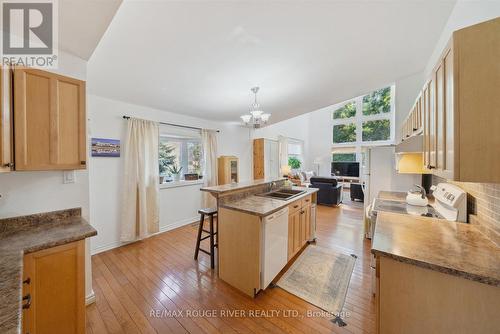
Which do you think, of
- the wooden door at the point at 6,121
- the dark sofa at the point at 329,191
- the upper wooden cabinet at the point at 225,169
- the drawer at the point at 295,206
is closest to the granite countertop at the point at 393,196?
the drawer at the point at 295,206

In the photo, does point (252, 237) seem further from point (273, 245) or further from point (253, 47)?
point (253, 47)

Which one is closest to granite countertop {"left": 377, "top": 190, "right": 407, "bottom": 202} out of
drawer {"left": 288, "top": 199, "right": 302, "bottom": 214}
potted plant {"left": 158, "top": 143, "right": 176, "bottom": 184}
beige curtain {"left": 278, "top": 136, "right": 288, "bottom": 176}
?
drawer {"left": 288, "top": 199, "right": 302, "bottom": 214}

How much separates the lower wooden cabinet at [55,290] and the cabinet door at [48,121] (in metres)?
0.66

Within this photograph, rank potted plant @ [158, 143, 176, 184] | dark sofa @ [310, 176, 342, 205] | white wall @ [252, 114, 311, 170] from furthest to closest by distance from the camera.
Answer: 1. white wall @ [252, 114, 311, 170]
2. dark sofa @ [310, 176, 342, 205]
3. potted plant @ [158, 143, 176, 184]

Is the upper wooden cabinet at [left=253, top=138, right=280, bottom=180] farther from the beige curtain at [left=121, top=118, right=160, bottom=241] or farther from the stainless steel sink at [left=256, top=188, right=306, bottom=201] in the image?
the beige curtain at [left=121, top=118, right=160, bottom=241]

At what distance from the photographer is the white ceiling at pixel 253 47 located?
1.55 m

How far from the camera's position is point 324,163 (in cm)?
927

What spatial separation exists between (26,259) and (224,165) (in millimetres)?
3682

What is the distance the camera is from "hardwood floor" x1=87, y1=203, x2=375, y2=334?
1.63m

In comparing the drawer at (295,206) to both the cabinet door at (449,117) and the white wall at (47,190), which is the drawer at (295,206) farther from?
the white wall at (47,190)

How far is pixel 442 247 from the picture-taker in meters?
1.10

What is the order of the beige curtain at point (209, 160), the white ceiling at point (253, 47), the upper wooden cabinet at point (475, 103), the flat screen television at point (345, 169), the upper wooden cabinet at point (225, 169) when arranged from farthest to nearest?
1. the flat screen television at point (345, 169)
2. the upper wooden cabinet at point (225, 169)
3. the beige curtain at point (209, 160)
4. the white ceiling at point (253, 47)
5. the upper wooden cabinet at point (475, 103)

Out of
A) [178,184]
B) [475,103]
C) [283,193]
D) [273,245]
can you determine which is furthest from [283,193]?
[475,103]

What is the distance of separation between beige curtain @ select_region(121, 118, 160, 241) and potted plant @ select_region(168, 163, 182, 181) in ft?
1.80
